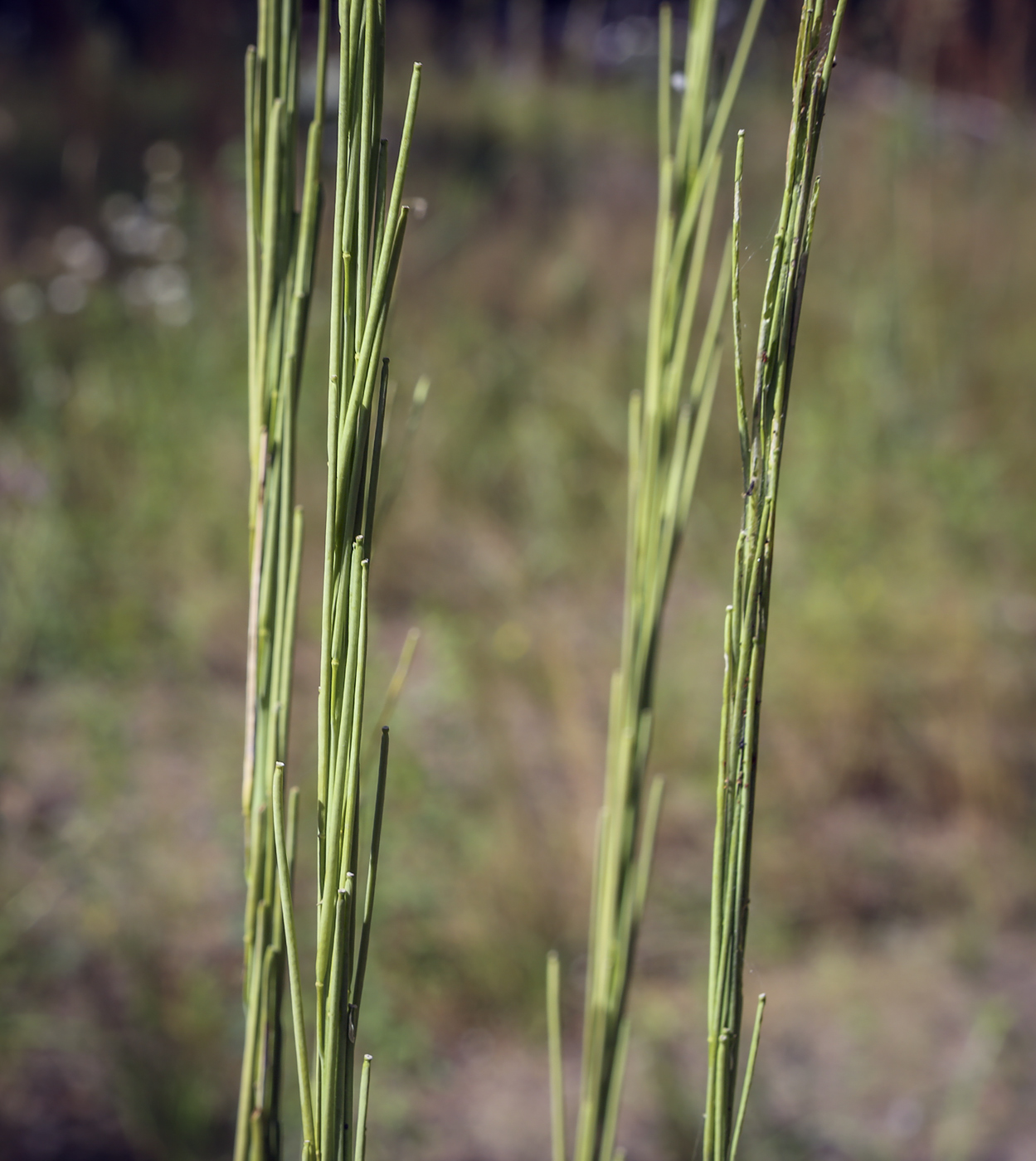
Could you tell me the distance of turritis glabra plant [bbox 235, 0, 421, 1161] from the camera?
0.30 metres

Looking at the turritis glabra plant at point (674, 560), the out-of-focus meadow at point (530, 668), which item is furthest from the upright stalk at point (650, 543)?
the out-of-focus meadow at point (530, 668)

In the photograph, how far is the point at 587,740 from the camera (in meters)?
1.84

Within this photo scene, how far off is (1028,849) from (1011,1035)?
1.13 ft

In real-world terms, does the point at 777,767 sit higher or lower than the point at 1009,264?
lower

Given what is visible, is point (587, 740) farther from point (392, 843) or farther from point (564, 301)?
point (564, 301)

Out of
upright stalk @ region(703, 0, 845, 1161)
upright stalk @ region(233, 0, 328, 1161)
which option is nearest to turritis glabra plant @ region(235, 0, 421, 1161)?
upright stalk @ region(233, 0, 328, 1161)

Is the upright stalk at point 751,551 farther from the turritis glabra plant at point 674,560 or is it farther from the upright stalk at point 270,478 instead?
the upright stalk at point 270,478

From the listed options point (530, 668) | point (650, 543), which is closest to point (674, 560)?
point (650, 543)

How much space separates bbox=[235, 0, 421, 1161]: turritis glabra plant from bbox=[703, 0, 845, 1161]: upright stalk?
0.11m

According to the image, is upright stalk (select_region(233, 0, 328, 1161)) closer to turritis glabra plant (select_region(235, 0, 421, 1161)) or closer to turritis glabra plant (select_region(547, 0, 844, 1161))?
turritis glabra plant (select_region(235, 0, 421, 1161))

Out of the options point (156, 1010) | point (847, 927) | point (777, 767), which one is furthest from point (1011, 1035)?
point (156, 1010)

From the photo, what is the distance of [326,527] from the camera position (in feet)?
0.98

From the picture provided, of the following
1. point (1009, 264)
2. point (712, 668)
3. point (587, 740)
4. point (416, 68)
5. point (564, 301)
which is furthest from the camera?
point (564, 301)

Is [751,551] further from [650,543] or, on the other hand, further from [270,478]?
[270,478]
